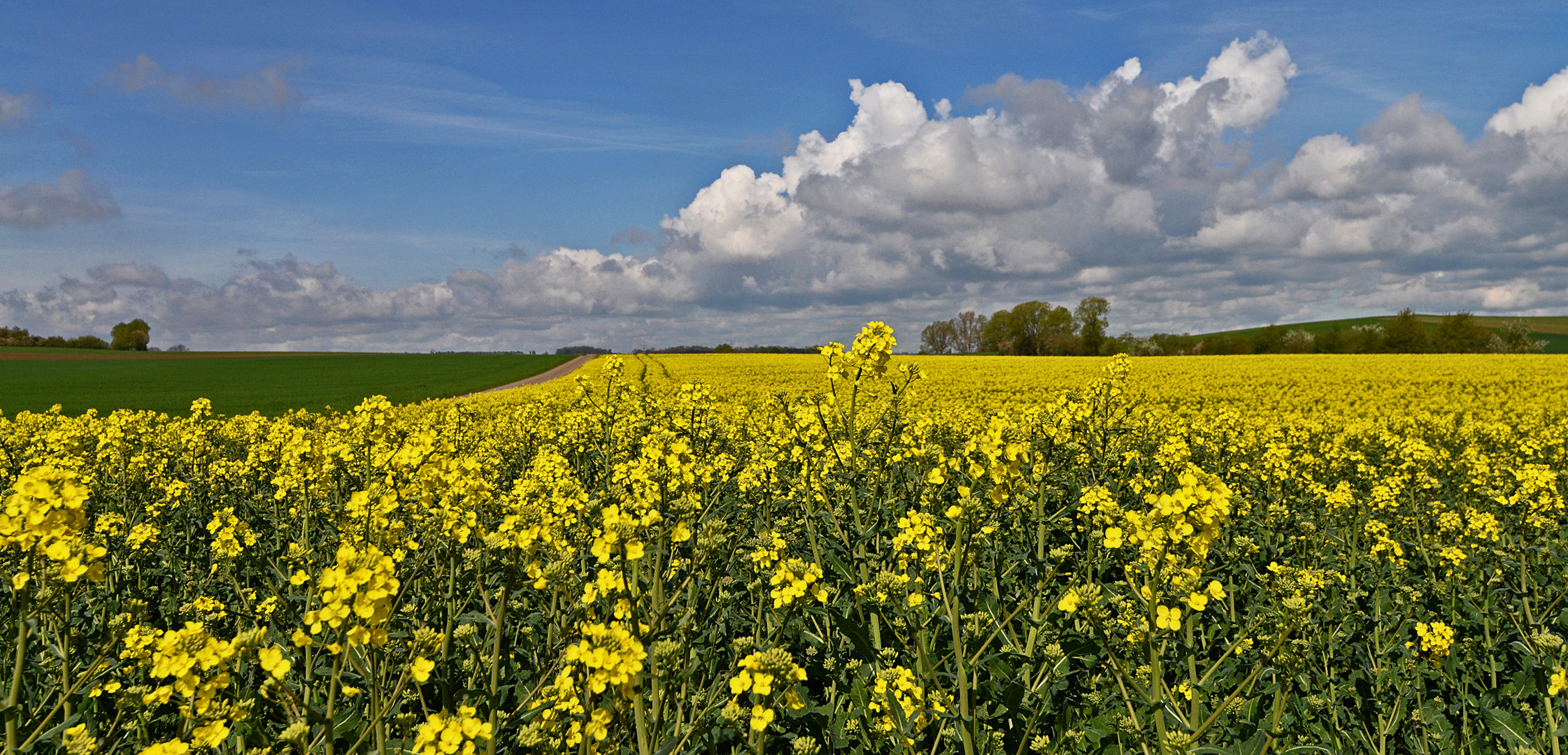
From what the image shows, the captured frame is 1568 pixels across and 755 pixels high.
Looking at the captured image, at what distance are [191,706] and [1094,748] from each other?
13.5ft

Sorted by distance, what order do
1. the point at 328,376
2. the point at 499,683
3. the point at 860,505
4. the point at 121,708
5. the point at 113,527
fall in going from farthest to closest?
the point at 328,376 < the point at 860,505 < the point at 113,527 < the point at 499,683 < the point at 121,708

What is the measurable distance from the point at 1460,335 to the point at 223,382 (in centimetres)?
10438

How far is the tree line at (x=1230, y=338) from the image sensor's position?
63156 mm

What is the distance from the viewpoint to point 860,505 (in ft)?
19.6

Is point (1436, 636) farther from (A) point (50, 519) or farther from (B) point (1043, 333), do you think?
(B) point (1043, 333)

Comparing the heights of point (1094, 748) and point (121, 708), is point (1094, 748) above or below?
below

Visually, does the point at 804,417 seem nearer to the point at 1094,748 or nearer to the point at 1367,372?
the point at 1094,748

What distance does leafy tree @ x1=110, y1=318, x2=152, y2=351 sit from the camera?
112812mm

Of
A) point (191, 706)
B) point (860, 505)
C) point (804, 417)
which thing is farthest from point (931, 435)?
point (191, 706)

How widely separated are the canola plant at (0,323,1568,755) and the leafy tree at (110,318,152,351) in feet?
473

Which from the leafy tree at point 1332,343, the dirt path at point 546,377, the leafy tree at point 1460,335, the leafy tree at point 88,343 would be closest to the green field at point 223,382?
the dirt path at point 546,377

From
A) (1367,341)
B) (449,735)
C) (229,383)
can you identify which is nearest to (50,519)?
(449,735)

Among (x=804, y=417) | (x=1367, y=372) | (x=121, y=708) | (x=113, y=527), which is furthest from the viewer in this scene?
(x=1367, y=372)

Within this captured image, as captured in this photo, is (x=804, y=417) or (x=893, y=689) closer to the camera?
(x=893, y=689)
